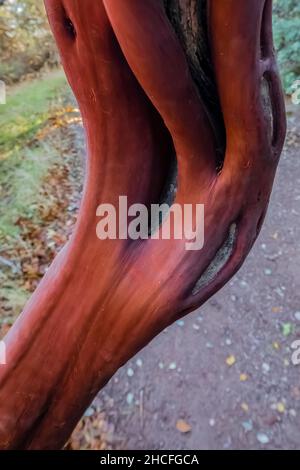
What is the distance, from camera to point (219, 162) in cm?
74

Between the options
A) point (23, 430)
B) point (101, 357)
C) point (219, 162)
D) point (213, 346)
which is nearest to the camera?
point (219, 162)

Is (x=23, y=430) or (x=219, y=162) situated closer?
(x=219, y=162)

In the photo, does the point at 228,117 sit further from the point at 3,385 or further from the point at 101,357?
the point at 3,385

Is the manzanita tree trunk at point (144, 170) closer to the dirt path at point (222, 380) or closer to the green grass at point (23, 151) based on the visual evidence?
the dirt path at point (222, 380)

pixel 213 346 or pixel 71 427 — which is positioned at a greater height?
pixel 71 427

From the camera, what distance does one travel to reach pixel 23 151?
3836 mm

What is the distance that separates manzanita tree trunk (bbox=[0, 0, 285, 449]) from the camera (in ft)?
2.01

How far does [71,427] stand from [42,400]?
6.6 inches

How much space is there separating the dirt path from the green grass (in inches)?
57.7

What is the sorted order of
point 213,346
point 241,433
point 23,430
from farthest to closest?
point 213,346 → point 241,433 → point 23,430

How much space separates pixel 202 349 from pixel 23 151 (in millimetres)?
2770

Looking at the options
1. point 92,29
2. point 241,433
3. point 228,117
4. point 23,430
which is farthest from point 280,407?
point 92,29

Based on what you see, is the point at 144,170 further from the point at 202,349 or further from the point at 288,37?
the point at 288,37
